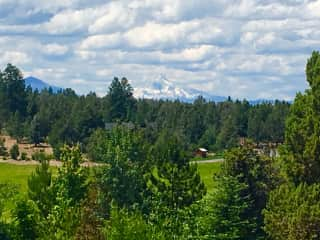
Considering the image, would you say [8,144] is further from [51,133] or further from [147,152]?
[147,152]

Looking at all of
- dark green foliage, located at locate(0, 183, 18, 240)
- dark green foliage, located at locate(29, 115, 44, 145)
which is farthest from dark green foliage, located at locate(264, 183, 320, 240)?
dark green foliage, located at locate(29, 115, 44, 145)

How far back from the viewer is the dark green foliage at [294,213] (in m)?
44.6

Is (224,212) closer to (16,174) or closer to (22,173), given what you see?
(16,174)

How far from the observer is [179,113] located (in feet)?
506

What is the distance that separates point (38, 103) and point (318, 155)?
11416 centimetres

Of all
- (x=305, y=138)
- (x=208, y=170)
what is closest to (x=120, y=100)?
(x=208, y=170)

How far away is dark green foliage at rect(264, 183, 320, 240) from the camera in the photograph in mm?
44625

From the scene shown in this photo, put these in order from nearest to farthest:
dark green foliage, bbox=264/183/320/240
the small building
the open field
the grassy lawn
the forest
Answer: dark green foliage, bbox=264/183/320/240, the forest, the grassy lawn, the open field, the small building

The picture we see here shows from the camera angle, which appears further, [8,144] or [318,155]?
[8,144]

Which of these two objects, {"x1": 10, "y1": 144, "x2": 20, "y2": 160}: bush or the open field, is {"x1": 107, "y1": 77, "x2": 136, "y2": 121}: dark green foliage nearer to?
{"x1": 10, "y1": 144, "x2": 20, "y2": 160}: bush

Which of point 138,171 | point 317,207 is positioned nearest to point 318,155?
point 317,207

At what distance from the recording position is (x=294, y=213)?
45094 millimetres

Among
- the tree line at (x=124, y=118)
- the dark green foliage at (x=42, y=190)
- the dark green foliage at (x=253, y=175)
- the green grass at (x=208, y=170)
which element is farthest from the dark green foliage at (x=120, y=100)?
→ the dark green foliage at (x=253, y=175)

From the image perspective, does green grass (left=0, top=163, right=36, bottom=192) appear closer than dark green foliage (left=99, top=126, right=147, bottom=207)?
No
